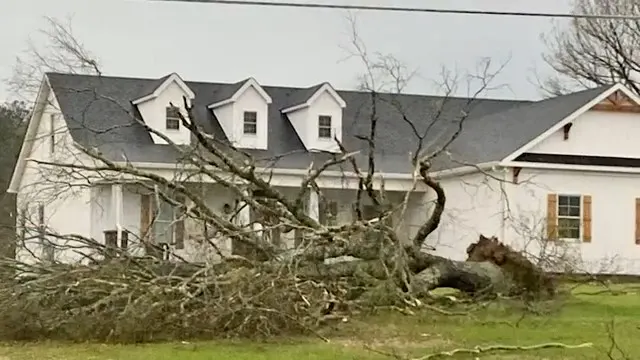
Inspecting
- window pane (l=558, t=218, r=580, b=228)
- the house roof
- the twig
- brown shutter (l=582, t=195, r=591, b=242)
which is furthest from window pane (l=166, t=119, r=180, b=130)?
the twig

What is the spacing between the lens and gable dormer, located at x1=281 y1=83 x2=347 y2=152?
28141 mm

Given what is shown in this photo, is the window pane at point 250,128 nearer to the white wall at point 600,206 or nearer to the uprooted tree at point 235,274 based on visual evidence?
the white wall at point 600,206

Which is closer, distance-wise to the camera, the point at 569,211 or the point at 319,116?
the point at 569,211

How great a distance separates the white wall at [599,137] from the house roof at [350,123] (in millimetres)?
410

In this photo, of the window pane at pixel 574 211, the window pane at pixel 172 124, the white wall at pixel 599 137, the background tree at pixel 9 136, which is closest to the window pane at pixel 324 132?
the window pane at pixel 172 124

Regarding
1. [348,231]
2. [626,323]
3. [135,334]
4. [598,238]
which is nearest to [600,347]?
[626,323]

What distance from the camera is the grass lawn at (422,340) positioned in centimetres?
1121

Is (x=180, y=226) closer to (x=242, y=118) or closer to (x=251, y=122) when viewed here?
(x=242, y=118)

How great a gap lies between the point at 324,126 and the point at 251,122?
80.3 inches

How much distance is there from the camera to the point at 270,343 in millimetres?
12070

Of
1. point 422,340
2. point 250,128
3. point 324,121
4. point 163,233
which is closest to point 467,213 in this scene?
point 324,121

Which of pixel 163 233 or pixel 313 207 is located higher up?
pixel 313 207

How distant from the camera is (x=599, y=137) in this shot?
84.5 feet

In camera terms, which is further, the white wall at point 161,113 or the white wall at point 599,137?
the white wall at point 161,113
